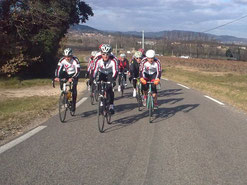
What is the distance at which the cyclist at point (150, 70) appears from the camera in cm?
854

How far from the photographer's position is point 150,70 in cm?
898

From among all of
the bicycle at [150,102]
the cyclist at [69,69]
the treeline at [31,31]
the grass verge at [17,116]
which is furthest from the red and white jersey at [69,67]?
the treeline at [31,31]

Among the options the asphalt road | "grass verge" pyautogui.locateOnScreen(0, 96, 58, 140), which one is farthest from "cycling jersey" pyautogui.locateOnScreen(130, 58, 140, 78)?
"grass verge" pyautogui.locateOnScreen(0, 96, 58, 140)

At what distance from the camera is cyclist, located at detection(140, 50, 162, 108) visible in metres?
8.54

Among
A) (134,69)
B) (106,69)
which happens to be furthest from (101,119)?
(134,69)

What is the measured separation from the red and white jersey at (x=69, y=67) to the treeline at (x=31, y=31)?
36.0 ft

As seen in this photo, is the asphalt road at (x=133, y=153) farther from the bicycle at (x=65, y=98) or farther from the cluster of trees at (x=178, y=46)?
the cluster of trees at (x=178, y=46)

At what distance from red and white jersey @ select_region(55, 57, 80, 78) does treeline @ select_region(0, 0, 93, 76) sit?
36.0 feet

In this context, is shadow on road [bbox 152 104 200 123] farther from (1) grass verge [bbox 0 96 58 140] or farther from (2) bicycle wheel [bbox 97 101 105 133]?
(1) grass verge [bbox 0 96 58 140]

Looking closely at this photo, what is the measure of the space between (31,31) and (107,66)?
1632 cm

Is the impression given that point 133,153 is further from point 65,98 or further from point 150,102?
point 65,98

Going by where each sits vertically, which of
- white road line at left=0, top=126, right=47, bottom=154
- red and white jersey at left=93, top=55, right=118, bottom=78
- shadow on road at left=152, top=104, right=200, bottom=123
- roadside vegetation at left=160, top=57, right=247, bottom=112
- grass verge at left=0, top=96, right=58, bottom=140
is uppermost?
red and white jersey at left=93, top=55, right=118, bottom=78

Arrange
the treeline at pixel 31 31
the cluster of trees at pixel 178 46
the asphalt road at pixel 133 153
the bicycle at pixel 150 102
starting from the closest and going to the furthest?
the asphalt road at pixel 133 153 < the bicycle at pixel 150 102 < the treeline at pixel 31 31 < the cluster of trees at pixel 178 46

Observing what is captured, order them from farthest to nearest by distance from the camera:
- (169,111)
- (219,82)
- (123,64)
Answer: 1. (219,82)
2. (123,64)
3. (169,111)
